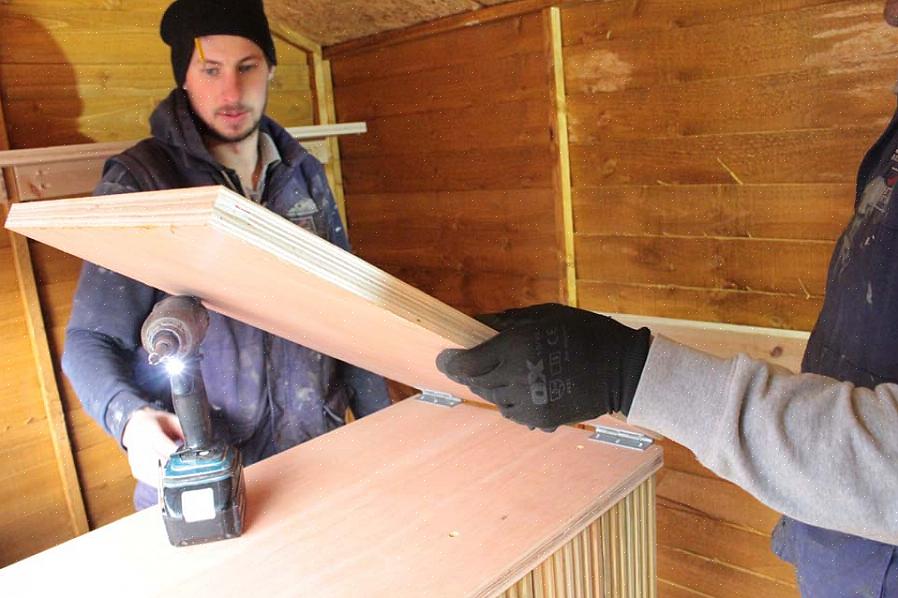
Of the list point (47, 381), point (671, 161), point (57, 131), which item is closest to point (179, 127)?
point (57, 131)

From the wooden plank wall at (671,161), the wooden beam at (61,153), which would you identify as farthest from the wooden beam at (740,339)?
the wooden beam at (61,153)

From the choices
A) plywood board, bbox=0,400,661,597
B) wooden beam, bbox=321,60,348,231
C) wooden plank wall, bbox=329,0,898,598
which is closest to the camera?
plywood board, bbox=0,400,661,597

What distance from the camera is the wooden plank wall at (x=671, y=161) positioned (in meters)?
1.68

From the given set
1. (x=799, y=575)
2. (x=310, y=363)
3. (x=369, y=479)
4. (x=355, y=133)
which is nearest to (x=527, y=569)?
(x=369, y=479)

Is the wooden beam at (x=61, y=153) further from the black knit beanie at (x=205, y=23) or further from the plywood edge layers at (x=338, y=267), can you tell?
the plywood edge layers at (x=338, y=267)

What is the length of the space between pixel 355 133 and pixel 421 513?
75.3 inches

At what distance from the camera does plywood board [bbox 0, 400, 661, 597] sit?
935 millimetres

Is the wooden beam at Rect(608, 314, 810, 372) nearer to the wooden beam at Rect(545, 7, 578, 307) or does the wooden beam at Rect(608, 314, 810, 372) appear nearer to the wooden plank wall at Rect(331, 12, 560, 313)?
the wooden beam at Rect(545, 7, 578, 307)

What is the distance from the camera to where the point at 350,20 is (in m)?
2.53

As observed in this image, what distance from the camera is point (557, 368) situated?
82cm

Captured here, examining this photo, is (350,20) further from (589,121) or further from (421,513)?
(421,513)

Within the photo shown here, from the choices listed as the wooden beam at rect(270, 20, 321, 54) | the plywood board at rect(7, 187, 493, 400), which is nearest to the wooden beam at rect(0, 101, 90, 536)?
the wooden beam at rect(270, 20, 321, 54)

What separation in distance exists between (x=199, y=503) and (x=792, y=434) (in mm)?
762

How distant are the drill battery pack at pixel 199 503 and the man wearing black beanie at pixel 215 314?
0.85 ft
